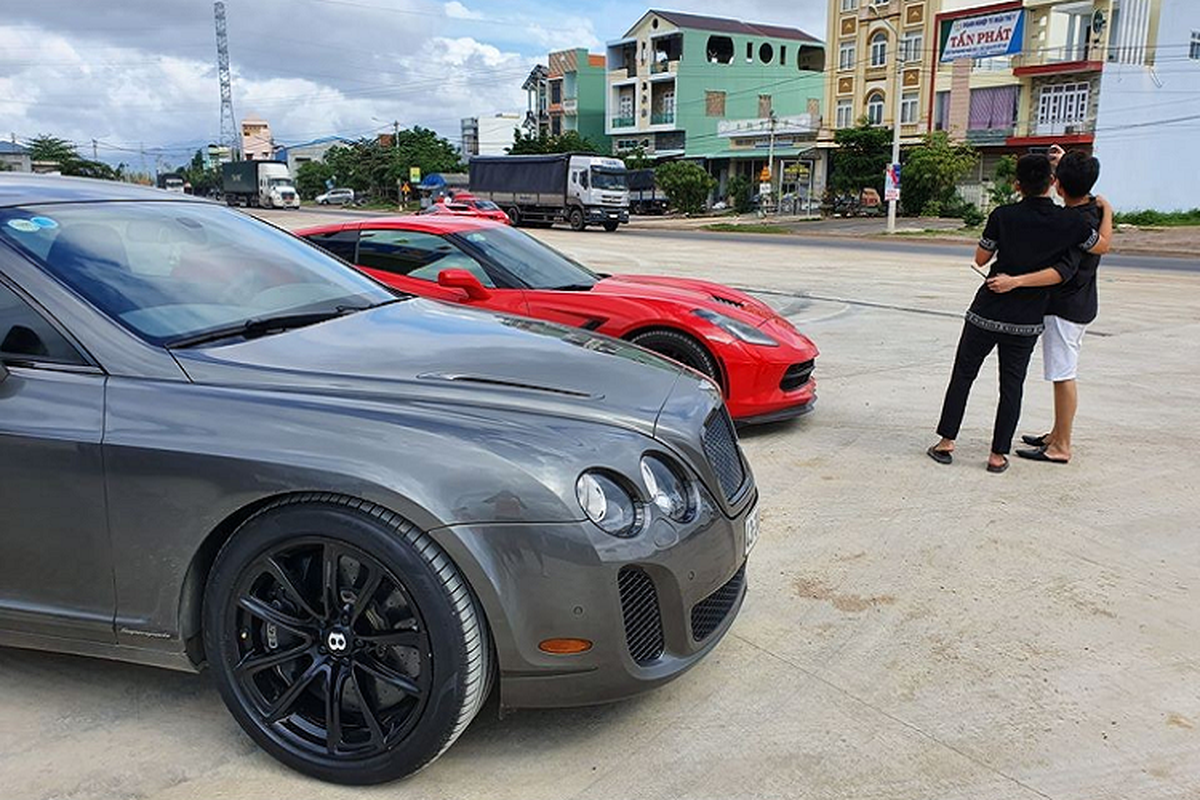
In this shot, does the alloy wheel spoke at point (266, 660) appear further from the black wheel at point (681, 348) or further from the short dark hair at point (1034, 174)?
the short dark hair at point (1034, 174)

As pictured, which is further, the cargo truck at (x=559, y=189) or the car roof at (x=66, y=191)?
the cargo truck at (x=559, y=189)

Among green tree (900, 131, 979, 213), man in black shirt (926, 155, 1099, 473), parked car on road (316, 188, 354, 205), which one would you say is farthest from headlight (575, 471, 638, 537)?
parked car on road (316, 188, 354, 205)

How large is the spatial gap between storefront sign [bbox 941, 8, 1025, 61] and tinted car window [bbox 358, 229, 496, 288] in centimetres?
4272

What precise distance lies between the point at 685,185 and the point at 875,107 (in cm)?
1163

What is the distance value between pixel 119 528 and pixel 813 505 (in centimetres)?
334

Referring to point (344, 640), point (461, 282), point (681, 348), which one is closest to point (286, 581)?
point (344, 640)

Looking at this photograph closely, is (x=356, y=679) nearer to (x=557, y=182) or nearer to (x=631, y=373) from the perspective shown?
(x=631, y=373)

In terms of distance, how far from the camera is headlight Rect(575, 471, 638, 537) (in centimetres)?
248

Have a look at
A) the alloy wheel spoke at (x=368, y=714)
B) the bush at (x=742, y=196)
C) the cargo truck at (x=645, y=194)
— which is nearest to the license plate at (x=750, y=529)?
the alloy wheel spoke at (x=368, y=714)

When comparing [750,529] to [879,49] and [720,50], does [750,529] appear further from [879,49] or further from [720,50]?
[720,50]

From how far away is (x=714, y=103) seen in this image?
71500 millimetres

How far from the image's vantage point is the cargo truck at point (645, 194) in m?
57.7

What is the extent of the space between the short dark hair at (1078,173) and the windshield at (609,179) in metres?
33.0

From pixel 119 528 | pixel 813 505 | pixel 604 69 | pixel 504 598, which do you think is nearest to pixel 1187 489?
pixel 813 505
